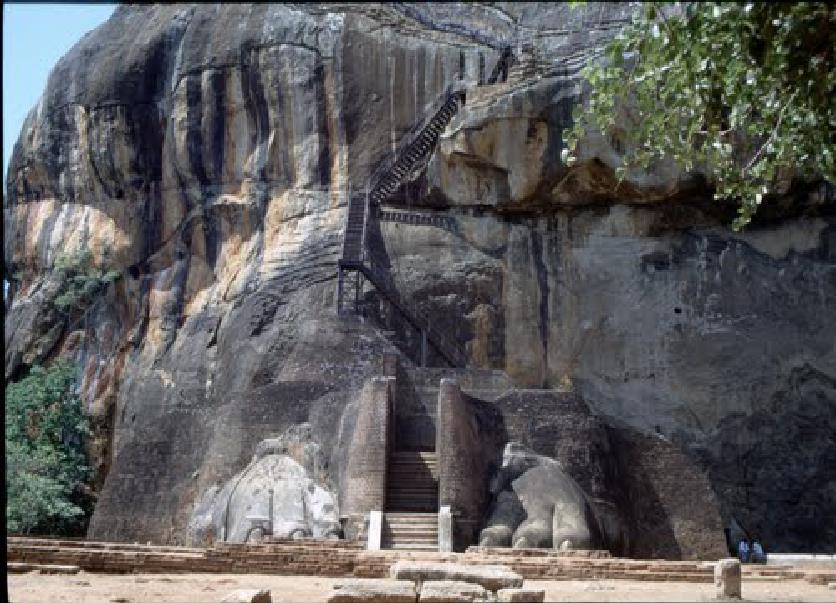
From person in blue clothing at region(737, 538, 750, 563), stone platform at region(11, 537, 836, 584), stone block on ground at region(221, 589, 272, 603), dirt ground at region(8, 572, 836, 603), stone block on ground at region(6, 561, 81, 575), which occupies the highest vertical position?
person in blue clothing at region(737, 538, 750, 563)

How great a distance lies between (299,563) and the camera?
16.5m

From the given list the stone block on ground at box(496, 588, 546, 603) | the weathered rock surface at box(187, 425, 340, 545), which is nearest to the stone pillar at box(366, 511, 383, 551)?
the weathered rock surface at box(187, 425, 340, 545)

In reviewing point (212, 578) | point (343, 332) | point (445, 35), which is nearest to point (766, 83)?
point (212, 578)

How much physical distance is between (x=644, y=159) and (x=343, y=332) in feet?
48.7

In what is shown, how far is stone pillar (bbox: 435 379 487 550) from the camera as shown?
21906mm

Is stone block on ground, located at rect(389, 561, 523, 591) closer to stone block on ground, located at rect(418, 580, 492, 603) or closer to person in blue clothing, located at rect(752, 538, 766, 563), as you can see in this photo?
stone block on ground, located at rect(418, 580, 492, 603)

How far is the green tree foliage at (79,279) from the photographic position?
36.5m

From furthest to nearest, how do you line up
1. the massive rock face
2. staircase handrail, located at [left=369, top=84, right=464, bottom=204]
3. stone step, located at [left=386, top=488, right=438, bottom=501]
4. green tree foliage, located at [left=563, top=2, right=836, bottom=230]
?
1. staircase handrail, located at [left=369, top=84, right=464, bottom=204]
2. the massive rock face
3. stone step, located at [left=386, top=488, right=438, bottom=501]
4. green tree foliage, located at [left=563, top=2, right=836, bottom=230]

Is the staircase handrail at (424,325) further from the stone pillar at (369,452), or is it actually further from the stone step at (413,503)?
the stone step at (413,503)

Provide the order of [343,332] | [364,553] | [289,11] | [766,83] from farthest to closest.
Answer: [289,11]
[343,332]
[364,553]
[766,83]

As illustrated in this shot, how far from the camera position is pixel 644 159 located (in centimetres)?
1480

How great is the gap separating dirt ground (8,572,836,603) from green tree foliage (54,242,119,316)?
2198 cm

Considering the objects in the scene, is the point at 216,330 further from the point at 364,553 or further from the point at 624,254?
the point at 364,553

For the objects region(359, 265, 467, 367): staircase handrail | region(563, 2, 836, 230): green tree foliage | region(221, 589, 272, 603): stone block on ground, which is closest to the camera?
region(221, 589, 272, 603): stone block on ground
